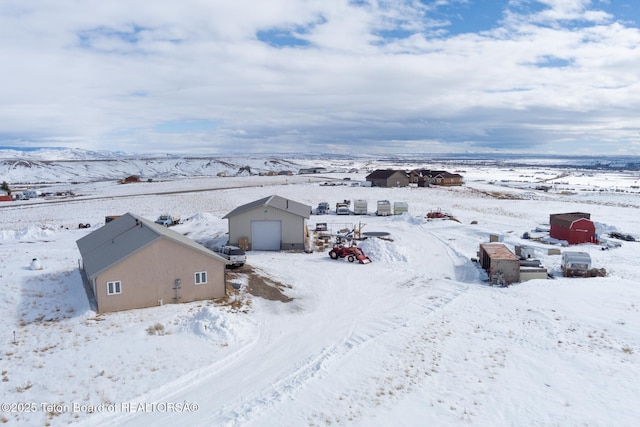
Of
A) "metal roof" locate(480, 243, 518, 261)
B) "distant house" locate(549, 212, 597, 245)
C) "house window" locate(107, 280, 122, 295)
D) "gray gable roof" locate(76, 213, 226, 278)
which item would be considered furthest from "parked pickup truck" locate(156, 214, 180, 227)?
"distant house" locate(549, 212, 597, 245)

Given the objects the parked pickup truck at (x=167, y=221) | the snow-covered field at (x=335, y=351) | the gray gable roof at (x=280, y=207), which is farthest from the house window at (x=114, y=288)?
the parked pickup truck at (x=167, y=221)

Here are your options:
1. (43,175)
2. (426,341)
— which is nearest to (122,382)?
(426,341)

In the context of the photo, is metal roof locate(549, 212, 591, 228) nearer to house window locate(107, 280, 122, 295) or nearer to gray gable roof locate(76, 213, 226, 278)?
gray gable roof locate(76, 213, 226, 278)

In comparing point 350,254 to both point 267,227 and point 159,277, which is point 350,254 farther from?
point 159,277

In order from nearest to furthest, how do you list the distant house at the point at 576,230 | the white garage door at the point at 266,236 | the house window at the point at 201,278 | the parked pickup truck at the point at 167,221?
the house window at the point at 201,278, the white garage door at the point at 266,236, the distant house at the point at 576,230, the parked pickup truck at the point at 167,221

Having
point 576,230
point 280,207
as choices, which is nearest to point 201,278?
point 280,207

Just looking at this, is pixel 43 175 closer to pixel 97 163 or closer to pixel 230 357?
pixel 97 163

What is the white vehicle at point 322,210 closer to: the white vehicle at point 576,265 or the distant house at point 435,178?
the white vehicle at point 576,265
